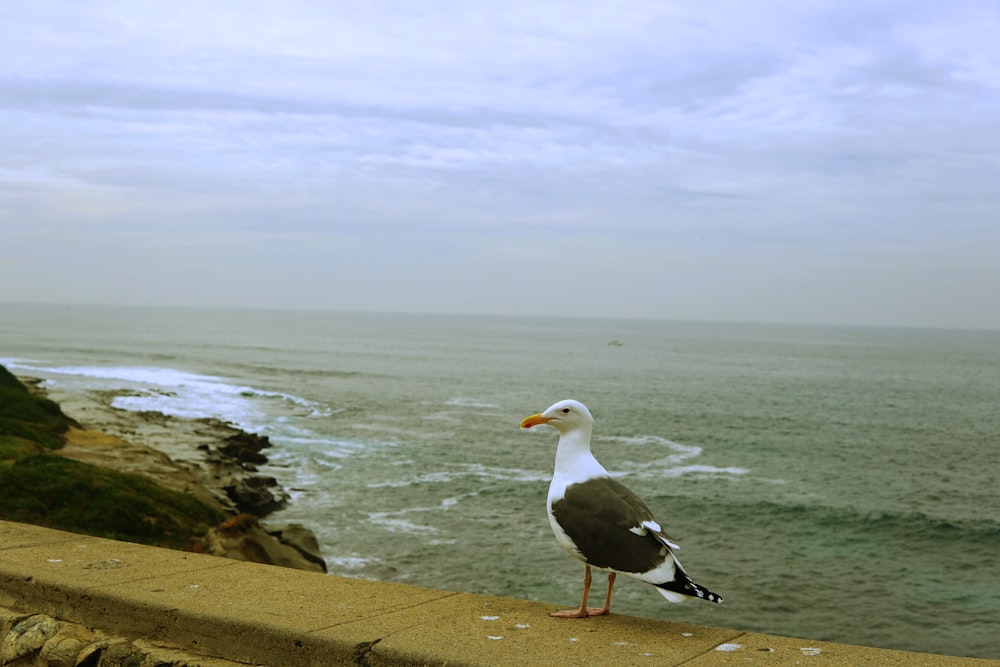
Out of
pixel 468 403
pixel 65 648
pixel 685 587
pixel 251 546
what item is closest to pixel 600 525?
pixel 685 587

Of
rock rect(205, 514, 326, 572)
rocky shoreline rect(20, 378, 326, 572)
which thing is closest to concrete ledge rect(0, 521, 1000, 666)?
rocky shoreline rect(20, 378, 326, 572)

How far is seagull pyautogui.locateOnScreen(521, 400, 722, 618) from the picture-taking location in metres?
4.25

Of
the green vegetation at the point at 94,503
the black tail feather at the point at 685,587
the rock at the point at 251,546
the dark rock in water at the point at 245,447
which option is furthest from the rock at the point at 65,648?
the dark rock in water at the point at 245,447

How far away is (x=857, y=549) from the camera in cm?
2322

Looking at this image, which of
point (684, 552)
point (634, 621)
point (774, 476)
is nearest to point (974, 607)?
point (684, 552)

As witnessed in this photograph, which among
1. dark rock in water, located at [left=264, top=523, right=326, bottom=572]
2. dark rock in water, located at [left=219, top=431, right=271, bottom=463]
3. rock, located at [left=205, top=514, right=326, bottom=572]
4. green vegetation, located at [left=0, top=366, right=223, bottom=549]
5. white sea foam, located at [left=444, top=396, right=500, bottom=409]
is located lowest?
white sea foam, located at [left=444, top=396, right=500, bottom=409]

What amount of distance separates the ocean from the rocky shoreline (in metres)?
1.24

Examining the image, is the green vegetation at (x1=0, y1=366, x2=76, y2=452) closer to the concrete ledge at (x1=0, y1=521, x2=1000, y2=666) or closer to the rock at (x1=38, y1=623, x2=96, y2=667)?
the concrete ledge at (x1=0, y1=521, x2=1000, y2=666)

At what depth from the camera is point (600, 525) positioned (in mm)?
4422

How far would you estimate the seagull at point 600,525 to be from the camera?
13.9ft

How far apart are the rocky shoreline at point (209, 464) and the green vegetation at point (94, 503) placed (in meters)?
0.52

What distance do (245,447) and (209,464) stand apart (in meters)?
6.05

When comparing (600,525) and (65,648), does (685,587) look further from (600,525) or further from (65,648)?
(65,648)

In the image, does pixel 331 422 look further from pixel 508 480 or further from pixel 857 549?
pixel 857 549
